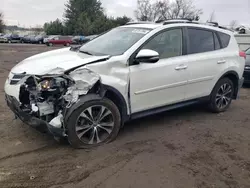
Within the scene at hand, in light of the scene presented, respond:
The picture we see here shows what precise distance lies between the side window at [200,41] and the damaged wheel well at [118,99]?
1.66m

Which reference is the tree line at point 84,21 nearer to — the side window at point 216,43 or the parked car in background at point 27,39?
the parked car in background at point 27,39

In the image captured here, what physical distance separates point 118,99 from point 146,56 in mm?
749

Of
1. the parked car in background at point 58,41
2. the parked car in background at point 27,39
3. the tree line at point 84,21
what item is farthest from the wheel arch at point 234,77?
the tree line at point 84,21

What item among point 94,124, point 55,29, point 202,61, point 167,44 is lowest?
point 94,124

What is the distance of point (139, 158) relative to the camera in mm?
3561

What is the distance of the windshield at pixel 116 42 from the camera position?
4.23 metres

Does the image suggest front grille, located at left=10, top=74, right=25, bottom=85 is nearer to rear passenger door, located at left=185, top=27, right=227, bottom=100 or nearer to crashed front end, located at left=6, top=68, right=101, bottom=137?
crashed front end, located at left=6, top=68, right=101, bottom=137

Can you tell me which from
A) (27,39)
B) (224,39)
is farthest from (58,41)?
(224,39)

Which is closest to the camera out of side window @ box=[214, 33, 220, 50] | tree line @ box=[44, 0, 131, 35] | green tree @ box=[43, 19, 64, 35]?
side window @ box=[214, 33, 220, 50]

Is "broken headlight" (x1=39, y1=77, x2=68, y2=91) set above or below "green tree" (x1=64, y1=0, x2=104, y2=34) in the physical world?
below

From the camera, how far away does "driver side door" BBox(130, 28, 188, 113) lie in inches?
160

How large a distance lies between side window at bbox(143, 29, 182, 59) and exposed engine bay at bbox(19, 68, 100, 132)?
115cm

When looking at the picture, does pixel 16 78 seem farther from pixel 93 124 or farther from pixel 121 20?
pixel 121 20

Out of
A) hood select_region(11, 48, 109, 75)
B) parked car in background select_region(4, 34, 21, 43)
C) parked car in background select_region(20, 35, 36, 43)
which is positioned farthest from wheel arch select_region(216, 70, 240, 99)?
parked car in background select_region(4, 34, 21, 43)
